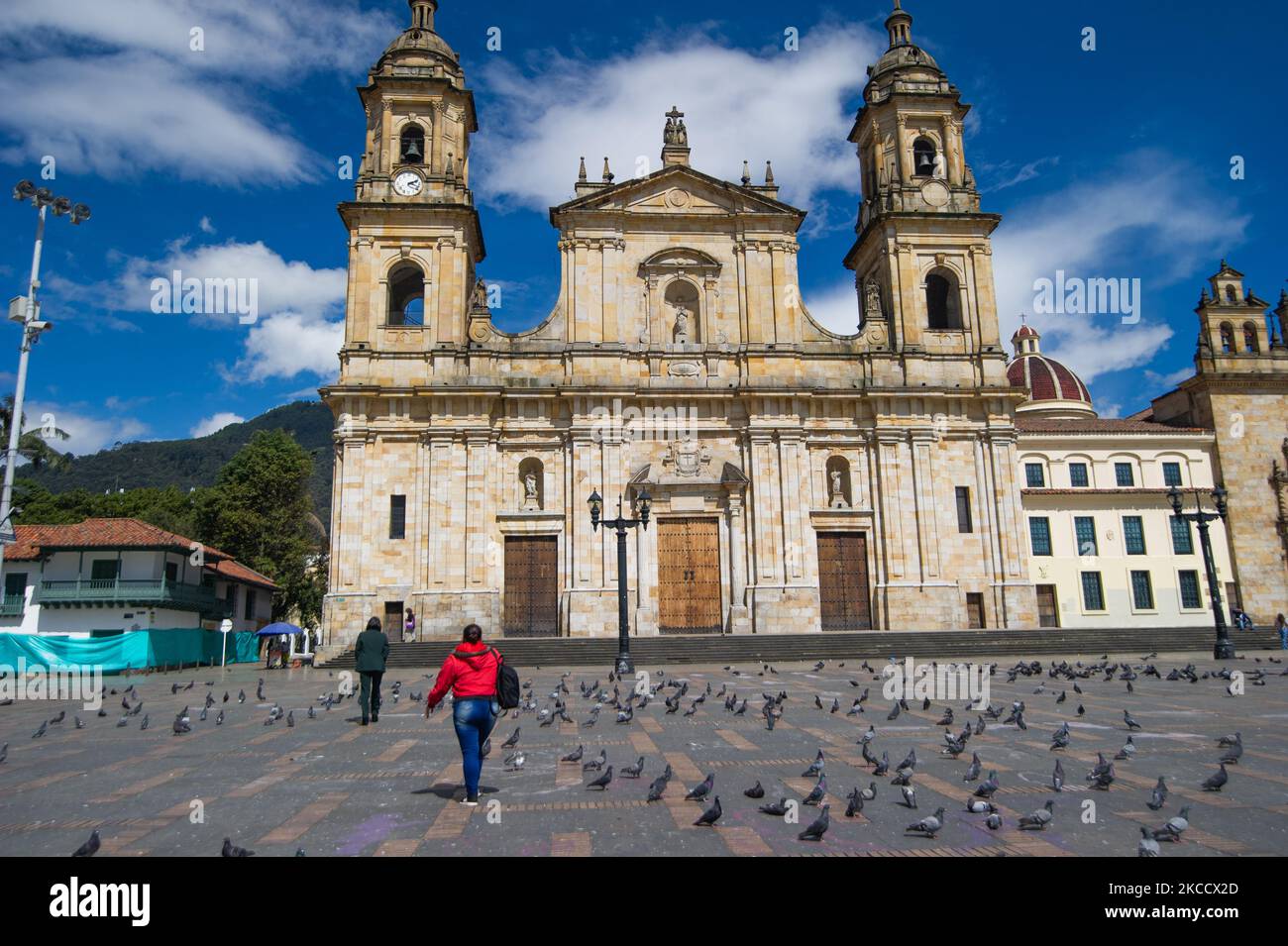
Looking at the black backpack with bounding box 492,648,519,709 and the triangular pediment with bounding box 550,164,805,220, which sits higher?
the triangular pediment with bounding box 550,164,805,220

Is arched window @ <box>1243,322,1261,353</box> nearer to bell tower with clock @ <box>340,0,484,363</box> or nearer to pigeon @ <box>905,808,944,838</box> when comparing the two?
bell tower with clock @ <box>340,0,484,363</box>

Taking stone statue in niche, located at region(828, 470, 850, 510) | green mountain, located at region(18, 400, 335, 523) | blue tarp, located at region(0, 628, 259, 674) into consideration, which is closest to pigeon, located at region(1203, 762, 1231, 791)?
stone statue in niche, located at region(828, 470, 850, 510)

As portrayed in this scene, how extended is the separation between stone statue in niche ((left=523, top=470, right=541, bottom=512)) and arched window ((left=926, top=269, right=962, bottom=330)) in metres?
17.2

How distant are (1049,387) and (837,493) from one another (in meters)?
24.7

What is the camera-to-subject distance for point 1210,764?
334 inches

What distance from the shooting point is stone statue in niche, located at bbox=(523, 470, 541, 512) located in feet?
100

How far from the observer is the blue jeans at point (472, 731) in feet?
23.3

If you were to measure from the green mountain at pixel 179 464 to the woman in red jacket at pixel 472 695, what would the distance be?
363ft

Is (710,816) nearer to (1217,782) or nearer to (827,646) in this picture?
(1217,782)

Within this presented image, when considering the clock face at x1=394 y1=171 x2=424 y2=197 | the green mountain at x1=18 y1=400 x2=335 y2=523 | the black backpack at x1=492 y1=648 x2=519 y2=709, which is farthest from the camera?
the green mountain at x1=18 y1=400 x2=335 y2=523

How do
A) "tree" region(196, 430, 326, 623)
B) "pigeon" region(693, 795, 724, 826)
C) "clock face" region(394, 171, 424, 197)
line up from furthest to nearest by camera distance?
"tree" region(196, 430, 326, 623)
"clock face" region(394, 171, 424, 197)
"pigeon" region(693, 795, 724, 826)

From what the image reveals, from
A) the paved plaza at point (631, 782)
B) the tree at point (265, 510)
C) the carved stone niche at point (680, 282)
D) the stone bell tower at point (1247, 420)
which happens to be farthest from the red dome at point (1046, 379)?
the tree at point (265, 510)

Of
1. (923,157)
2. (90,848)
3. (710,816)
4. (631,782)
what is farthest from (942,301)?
(90,848)

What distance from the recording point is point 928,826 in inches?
232
